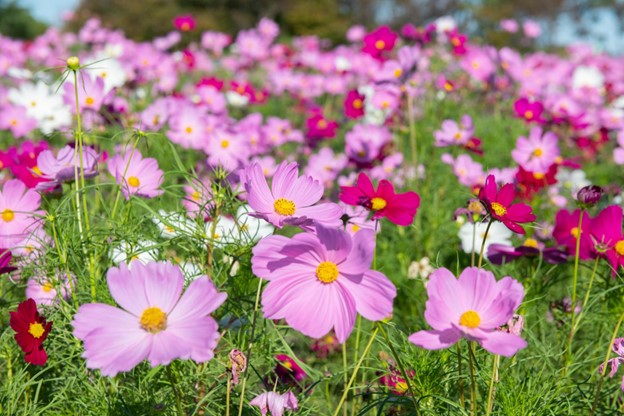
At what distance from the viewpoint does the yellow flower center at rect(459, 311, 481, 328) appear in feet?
3.32

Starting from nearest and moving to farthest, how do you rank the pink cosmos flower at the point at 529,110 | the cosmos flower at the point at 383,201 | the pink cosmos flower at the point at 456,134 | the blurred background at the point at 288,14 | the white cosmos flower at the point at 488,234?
the cosmos flower at the point at 383,201 < the white cosmos flower at the point at 488,234 < the pink cosmos flower at the point at 456,134 < the pink cosmos flower at the point at 529,110 < the blurred background at the point at 288,14

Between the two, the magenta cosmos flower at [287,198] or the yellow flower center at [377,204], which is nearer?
the magenta cosmos flower at [287,198]

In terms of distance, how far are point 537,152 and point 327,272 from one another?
2.02 meters

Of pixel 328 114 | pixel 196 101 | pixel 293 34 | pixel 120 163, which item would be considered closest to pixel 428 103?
pixel 328 114

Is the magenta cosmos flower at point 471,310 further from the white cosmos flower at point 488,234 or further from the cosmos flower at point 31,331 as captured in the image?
the white cosmos flower at point 488,234

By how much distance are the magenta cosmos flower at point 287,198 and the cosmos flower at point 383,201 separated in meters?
0.08

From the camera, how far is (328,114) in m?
5.14

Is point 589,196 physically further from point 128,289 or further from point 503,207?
point 128,289

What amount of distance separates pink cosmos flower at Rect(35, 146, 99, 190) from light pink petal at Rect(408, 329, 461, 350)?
940 mm

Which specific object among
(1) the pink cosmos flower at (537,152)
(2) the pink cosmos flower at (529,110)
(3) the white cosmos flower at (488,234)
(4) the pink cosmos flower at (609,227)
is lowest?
(3) the white cosmos flower at (488,234)


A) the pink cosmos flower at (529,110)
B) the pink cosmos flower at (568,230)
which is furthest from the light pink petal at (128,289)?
the pink cosmos flower at (529,110)

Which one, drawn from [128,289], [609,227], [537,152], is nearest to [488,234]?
[537,152]

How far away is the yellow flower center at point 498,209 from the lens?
119cm

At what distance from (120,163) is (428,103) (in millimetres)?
3424
